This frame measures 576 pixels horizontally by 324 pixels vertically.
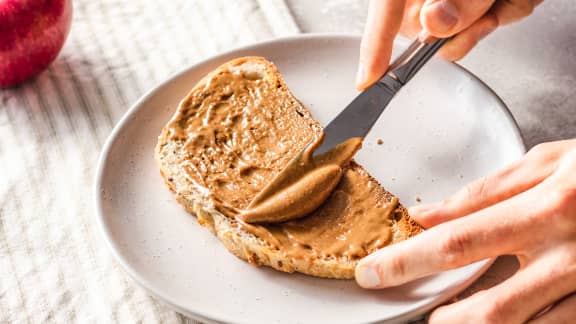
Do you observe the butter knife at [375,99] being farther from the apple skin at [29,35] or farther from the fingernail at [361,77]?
the apple skin at [29,35]

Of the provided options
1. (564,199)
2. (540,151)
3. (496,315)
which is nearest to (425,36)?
(540,151)

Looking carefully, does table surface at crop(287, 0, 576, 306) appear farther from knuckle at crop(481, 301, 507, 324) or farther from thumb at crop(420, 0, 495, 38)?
knuckle at crop(481, 301, 507, 324)

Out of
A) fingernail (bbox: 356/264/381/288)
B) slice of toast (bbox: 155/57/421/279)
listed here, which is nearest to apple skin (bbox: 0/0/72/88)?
slice of toast (bbox: 155/57/421/279)

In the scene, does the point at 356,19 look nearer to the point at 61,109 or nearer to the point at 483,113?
the point at 483,113

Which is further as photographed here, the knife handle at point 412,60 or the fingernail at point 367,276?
the knife handle at point 412,60

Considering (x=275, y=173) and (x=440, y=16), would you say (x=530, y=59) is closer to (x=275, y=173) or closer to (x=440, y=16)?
(x=440, y=16)

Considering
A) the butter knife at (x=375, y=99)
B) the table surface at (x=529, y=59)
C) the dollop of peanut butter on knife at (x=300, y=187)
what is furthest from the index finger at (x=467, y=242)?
the table surface at (x=529, y=59)
